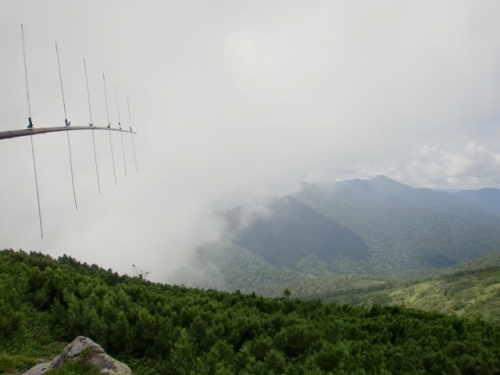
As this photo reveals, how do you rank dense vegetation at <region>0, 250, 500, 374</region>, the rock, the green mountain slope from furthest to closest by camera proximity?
the green mountain slope → dense vegetation at <region>0, 250, 500, 374</region> → the rock

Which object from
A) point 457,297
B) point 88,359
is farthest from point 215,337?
point 457,297

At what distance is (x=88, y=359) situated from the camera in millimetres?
9602

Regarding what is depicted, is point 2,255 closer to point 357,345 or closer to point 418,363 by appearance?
point 357,345

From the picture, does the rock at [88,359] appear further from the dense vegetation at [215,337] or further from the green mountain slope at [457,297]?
the green mountain slope at [457,297]

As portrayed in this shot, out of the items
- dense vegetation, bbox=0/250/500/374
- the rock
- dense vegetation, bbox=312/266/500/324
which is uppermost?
the rock

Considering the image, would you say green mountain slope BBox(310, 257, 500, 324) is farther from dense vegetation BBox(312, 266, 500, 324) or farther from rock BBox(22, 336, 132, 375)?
rock BBox(22, 336, 132, 375)

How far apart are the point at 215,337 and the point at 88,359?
13.9ft

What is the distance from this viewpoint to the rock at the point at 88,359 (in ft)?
31.7

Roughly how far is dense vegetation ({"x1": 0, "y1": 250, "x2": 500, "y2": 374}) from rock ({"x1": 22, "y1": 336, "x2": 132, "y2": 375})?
114cm

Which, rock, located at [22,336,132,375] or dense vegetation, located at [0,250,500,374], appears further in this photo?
dense vegetation, located at [0,250,500,374]

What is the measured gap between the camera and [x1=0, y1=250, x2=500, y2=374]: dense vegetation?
10.7 m

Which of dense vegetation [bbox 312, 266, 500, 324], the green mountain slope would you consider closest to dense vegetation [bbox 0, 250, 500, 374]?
dense vegetation [bbox 312, 266, 500, 324]

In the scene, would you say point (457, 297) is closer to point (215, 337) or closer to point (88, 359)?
point (215, 337)

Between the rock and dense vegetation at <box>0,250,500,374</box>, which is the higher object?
the rock
